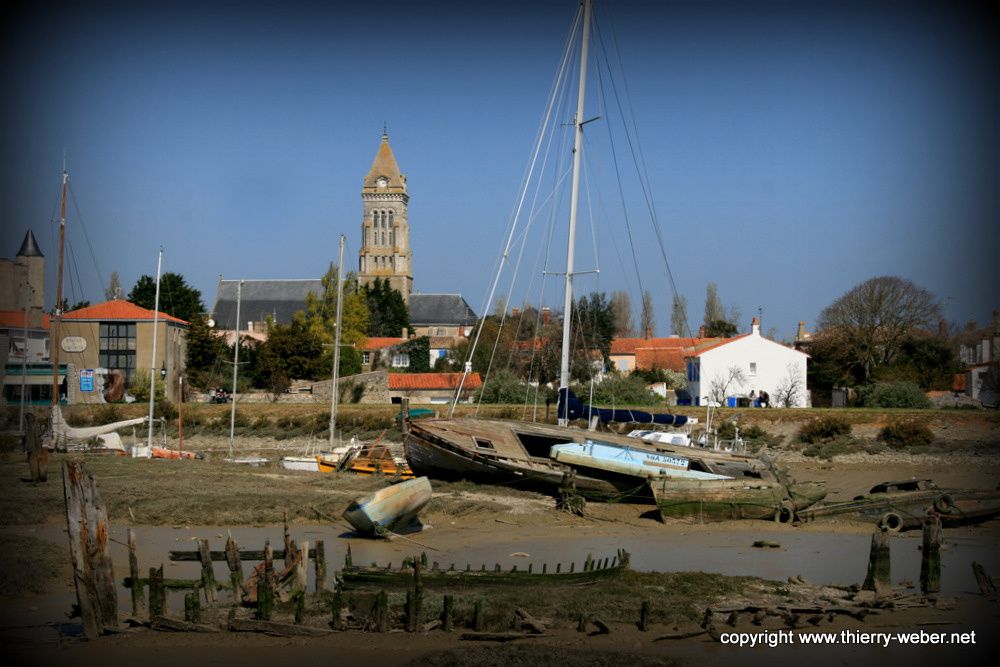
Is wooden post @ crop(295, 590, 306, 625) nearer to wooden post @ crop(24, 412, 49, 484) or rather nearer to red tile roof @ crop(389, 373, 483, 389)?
wooden post @ crop(24, 412, 49, 484)

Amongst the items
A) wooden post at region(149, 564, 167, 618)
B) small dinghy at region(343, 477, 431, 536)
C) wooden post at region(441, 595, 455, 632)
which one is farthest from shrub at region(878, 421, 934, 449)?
wooden post at region(149, 564, 167, 618)

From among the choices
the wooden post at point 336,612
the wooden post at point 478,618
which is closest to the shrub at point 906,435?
the wooden post at point 478,618

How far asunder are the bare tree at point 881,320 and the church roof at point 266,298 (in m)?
71.6

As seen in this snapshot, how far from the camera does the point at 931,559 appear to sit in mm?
15469

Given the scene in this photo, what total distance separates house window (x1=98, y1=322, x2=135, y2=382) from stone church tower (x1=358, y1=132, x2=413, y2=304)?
85.5 meters

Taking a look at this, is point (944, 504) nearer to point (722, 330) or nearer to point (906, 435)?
point (906, 435)

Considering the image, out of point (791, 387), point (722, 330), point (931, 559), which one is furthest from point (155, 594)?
point (722, 330)

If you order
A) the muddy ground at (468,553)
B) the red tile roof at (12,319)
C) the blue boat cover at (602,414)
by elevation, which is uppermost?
the red tile roof at (12,319)

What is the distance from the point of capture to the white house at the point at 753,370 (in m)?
54.0

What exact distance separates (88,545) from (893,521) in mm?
17574

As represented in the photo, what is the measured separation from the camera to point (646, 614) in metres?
13.3

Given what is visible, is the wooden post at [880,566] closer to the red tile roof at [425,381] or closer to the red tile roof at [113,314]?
the red tile roof at [425,381]

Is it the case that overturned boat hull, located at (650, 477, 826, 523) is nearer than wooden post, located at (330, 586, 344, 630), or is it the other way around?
wooden post, located at (330, 586, 344, 630)

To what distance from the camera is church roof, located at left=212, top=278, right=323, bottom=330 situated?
116312mm
